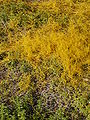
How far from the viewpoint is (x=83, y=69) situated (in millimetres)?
6055

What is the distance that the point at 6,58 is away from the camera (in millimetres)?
6352

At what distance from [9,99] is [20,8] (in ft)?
11.6

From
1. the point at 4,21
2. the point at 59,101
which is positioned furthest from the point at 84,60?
the point at 4,21

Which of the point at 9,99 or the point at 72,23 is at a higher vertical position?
the point at 72,23

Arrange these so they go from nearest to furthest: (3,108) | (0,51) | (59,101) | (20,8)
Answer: (3,108)
(59,101)
(0,51)
(20,8)

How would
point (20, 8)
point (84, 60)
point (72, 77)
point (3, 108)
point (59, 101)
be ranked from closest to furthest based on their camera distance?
point (3, 108)
point (59, 101)
point (72, 77)
point (84, 60)
point (20, 8)

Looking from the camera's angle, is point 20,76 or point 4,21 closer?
point 20,76

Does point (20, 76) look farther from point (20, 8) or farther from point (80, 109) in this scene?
point (20, 8)

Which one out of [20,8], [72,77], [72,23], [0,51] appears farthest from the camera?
[20,8]

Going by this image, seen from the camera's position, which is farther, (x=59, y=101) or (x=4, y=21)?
(x=4, y=21)

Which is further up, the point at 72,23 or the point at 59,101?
the point at 72,23

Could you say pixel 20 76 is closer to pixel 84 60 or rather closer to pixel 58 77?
pixel 58 77

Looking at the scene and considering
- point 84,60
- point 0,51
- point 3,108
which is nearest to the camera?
point 3,108

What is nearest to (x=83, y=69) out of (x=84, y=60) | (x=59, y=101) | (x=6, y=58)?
(x=84, y=60)
